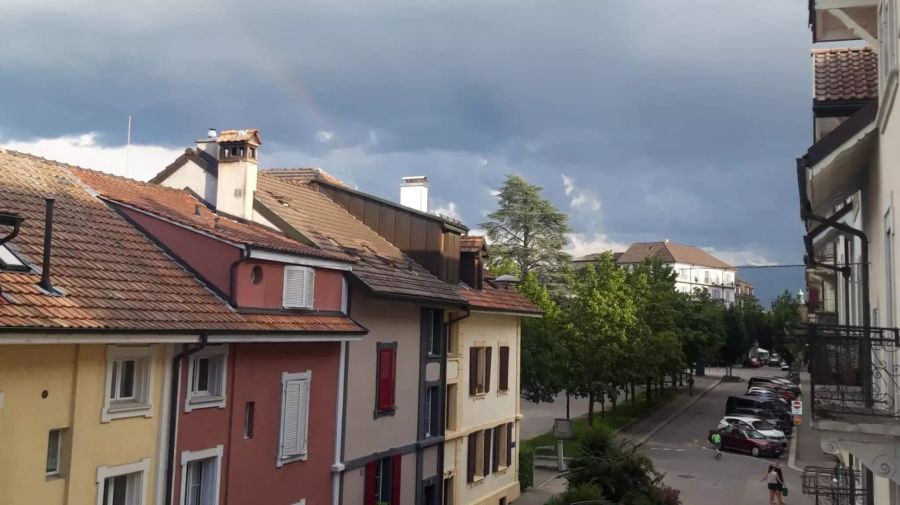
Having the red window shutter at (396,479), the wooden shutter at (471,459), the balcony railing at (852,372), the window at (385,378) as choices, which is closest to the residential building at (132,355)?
the window at (385,378)

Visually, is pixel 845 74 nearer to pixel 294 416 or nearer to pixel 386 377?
pixel 294 416

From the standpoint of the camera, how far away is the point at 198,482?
13.5m

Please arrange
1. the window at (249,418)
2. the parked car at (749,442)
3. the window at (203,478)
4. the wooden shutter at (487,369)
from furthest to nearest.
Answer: the parked car at (749,442) → the wooden shutter at (487,369) → the window at (249,418) → the window at (203,478)

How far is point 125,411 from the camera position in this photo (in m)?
11.9

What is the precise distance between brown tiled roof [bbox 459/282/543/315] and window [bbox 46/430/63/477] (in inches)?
554

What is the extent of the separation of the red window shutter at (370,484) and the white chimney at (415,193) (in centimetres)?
1142

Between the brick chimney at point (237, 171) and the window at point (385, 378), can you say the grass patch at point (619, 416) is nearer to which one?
the window at point (385, 378)

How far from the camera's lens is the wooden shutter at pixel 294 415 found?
15.5 meters

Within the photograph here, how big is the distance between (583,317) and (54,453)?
1454 inches

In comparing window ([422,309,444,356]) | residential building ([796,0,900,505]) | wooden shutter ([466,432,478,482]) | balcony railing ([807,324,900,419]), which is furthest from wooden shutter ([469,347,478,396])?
balcony railing ([807,324,900,419])

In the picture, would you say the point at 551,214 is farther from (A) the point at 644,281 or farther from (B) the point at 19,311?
(B) the point at 19,311

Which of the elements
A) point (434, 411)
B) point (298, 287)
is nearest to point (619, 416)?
point (434, 411)

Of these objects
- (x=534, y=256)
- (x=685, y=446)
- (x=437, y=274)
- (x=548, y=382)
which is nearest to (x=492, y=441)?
(x=437, y=274)

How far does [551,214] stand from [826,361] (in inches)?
1762
